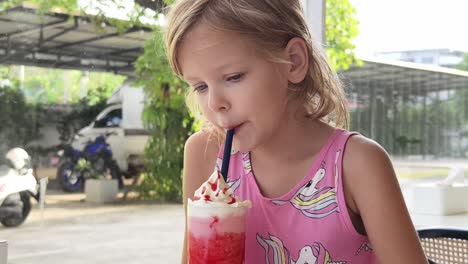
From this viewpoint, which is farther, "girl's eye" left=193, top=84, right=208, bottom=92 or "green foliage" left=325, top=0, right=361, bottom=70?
"green foliage" left=325, top=0, right=361, bottom=70

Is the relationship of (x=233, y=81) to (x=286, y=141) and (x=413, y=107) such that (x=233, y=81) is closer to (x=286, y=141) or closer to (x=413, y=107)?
(x=286, y=141)

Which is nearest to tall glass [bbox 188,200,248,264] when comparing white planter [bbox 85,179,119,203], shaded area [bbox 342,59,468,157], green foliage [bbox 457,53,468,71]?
white planter [bbox 85,179,119,203]

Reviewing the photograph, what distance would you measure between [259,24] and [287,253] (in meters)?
0.36

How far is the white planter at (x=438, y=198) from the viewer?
3.34m

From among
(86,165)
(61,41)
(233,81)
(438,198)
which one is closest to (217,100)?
(233,81)

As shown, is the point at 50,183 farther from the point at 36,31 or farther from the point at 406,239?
the point at 406,239

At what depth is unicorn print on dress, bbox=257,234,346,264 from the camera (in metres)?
0.97

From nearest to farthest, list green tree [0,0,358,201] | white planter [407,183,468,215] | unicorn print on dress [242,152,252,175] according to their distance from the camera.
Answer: unicorn print on dress [242,152,252,175]
green tree [0,0,358,201]
white planter [407,183,468,215]

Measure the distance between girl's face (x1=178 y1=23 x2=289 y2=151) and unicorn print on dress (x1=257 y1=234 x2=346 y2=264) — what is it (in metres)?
0.17

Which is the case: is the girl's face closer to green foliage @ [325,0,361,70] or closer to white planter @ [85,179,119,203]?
white planter @ [85,179,119,203]

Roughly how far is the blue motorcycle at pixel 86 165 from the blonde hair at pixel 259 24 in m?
1.39

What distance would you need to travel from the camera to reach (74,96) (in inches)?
87.7

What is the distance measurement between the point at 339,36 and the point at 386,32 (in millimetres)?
278

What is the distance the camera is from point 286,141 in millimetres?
1030
